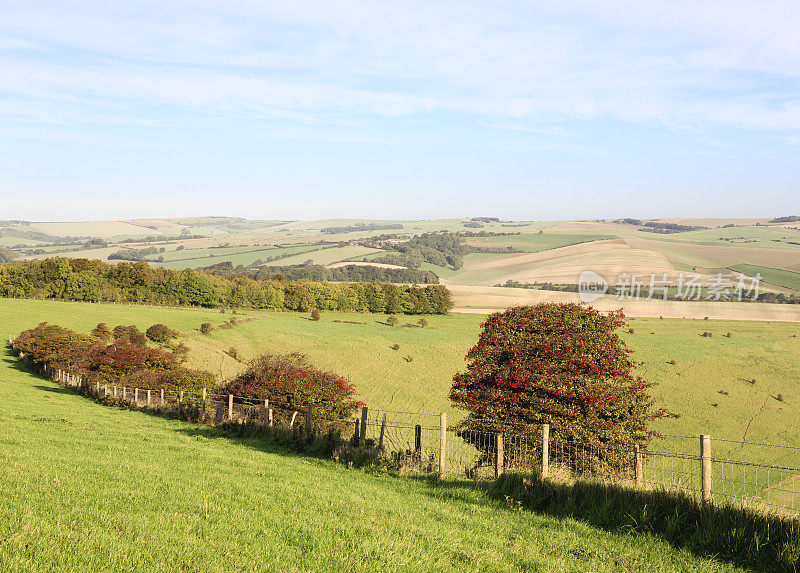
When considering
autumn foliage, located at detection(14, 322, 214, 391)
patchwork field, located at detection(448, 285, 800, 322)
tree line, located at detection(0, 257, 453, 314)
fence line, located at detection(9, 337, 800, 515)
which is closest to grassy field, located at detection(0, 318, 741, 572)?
fence line, located at detection(9, 337, 800, 515)

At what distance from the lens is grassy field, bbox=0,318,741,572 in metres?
7.00

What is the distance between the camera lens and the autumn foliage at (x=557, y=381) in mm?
22188

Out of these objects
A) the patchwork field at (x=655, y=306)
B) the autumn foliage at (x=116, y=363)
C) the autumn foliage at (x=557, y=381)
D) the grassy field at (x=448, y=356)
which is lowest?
the grassy field at (x=448, y=356)

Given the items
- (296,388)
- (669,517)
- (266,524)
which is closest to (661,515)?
(669,517)

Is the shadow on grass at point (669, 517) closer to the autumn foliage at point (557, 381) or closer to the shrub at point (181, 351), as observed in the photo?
the autumn foliage at point (557, 381)

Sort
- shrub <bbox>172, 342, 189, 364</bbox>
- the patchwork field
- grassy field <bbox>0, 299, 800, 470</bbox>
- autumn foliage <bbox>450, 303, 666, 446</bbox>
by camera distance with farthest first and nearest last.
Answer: the patchwork field
shrub <bbox>172, 342, 189, 364</bbox>
grassy field <bbox>0, 299, 800, 470</bbox>
autumn foliage <bbox>450, 303, 666, 446</bbox>

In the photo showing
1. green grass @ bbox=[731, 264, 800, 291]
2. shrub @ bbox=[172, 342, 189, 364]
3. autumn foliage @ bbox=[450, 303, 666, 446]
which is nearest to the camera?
autumn foliage @ bbox=[450, 303, 666, 446]

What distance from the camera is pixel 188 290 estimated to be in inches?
4966

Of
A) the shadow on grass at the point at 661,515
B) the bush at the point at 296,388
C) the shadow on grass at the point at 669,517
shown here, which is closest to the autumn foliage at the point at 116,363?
the bush at the point at 296,388

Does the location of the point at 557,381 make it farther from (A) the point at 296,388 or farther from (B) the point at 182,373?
(B) the point at 182,373

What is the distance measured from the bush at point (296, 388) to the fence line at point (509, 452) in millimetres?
753

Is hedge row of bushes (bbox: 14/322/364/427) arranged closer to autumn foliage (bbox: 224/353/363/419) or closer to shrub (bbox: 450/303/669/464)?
autumn foliage (bbox: 224/353/363/419)

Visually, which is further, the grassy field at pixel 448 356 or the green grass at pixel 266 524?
the grassy field at pixel 448 356

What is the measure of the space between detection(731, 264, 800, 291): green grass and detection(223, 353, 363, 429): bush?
162152mm
